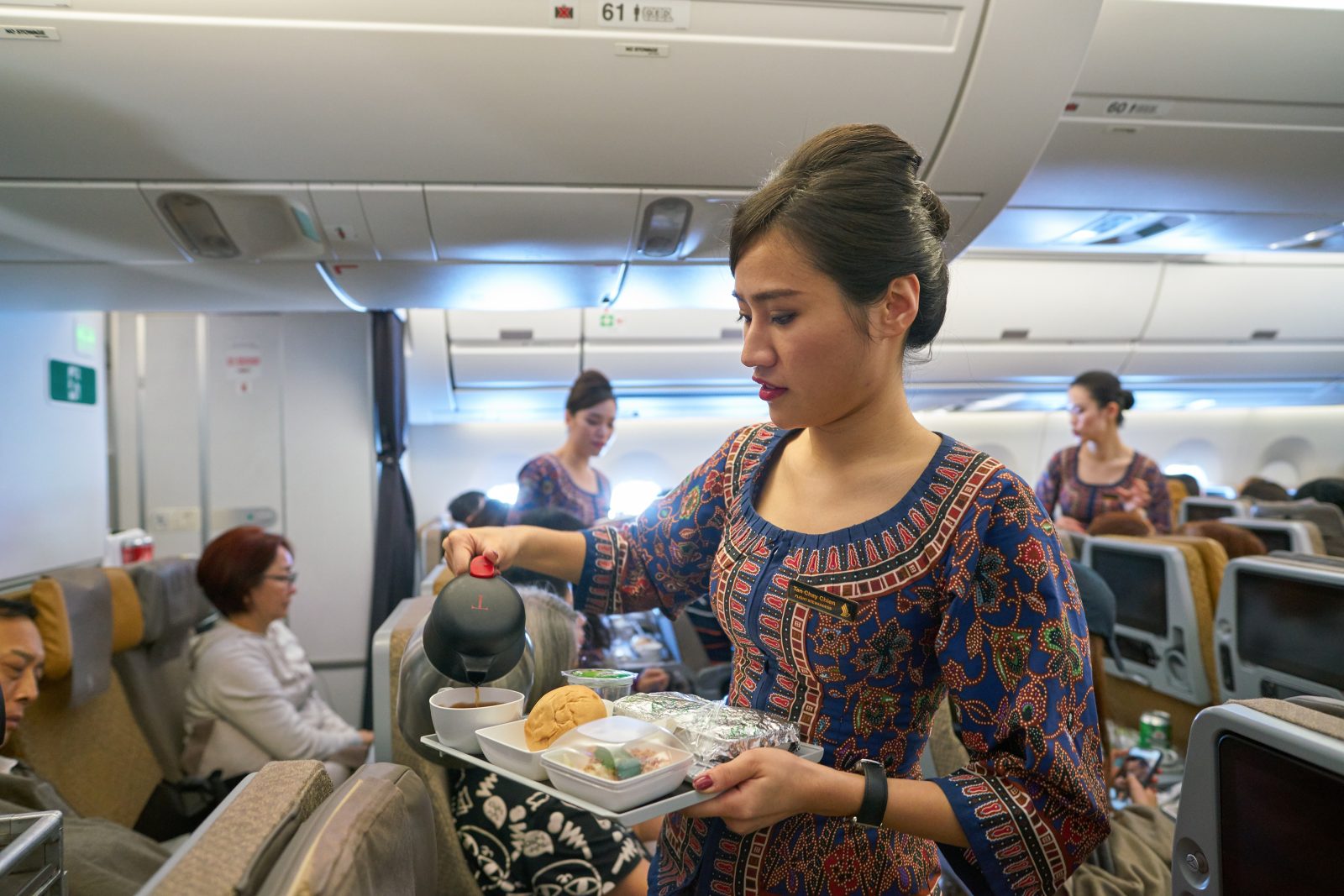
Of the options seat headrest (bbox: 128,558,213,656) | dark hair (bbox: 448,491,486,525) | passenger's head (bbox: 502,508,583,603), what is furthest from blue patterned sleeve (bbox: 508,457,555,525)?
dark hair (bbox: 448,491,486,525)

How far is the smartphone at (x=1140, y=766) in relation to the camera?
8.07ft

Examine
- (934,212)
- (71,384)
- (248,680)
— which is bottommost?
(248,680)

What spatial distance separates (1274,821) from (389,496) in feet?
15.6

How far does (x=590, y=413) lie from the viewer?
4375 millimetres

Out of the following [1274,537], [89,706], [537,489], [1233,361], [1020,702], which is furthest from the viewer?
[1233,361]

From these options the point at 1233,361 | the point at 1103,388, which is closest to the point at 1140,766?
the point at 1103,388

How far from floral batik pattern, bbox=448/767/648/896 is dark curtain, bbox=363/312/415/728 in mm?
3218

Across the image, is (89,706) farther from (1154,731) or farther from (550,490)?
(1154,731)

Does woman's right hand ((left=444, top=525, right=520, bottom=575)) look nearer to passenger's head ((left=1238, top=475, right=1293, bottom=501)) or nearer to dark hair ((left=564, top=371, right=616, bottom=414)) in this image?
dark hair ((left=564, top=371, right=616, bottom=414))

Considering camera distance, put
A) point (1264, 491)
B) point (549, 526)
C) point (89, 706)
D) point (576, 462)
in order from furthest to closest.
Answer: point (1264, 491) → point (576, 462) → point (549, 526) → point (89, 706)

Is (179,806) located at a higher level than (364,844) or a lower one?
lower

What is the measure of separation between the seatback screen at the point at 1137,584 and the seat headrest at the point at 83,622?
337 centimetres

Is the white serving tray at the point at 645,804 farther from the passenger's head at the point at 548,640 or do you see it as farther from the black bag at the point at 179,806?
the black bag at the point at 179,806

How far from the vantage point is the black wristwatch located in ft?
3.38
